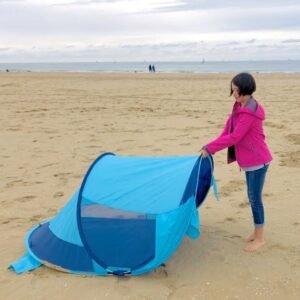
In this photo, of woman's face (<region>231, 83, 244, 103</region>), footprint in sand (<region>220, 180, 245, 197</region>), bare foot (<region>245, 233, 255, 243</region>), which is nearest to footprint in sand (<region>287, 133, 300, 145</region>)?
footprint in sand (<region>220, 180, 245, 197</region>)

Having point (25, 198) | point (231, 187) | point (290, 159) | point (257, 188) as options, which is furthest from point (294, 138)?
point (25, 198)

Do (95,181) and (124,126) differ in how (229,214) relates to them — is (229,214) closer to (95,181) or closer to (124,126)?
(95,181)

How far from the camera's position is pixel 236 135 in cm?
394

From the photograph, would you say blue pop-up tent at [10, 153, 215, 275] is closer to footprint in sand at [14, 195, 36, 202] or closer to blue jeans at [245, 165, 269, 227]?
blue jeans at [245, 165, 269, 227]

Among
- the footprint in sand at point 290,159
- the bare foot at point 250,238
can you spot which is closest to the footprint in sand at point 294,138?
the footprint in sand at point 290,159

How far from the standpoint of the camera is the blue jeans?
410 cm

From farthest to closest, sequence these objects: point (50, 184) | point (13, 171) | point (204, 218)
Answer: point (13, 171) < point (50, 184) < point (204, 218)

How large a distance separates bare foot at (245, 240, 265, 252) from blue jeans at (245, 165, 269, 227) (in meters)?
0.15

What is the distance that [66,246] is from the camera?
13.1ft

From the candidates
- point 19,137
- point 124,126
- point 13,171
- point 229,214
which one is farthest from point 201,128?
point 229,214

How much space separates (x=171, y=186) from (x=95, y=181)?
0.66 meters

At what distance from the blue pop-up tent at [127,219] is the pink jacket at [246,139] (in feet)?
0.78

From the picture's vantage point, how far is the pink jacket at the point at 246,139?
12.9 feet

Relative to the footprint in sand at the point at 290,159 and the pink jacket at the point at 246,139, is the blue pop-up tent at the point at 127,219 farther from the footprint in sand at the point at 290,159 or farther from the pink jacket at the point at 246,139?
the footprint in sand at the point at 290,159
